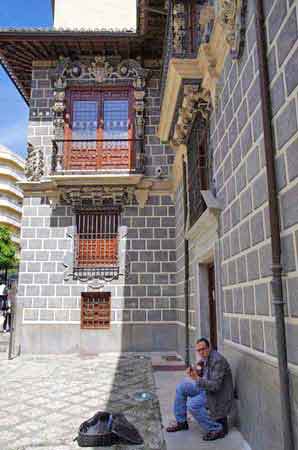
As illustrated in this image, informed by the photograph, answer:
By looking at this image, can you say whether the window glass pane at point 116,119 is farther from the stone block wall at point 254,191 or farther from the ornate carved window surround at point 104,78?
the stone block wall at point 254,191

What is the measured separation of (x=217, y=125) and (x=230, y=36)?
1.13m

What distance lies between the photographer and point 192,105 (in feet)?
19.4

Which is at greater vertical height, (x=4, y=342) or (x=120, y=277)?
(x=120, y=277)

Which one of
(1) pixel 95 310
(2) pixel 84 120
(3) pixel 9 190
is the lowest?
(1) pixel 95 310

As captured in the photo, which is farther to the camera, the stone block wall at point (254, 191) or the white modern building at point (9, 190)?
the white modern building at point (9, 190)

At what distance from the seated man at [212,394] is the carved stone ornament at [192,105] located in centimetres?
332

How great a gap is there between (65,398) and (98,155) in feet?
21.4

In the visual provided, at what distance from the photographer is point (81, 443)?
12.3 ft

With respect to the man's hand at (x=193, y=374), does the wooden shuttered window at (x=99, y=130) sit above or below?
above

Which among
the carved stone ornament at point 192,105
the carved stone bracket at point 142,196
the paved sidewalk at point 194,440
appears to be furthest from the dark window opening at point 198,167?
the carved stone bracket at point 142,196

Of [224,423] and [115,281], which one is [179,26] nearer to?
[224,423]

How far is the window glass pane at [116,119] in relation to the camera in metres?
10.6

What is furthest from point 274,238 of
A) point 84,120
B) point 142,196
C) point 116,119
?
point 84,120

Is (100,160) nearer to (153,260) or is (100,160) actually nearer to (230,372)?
(153,260)
